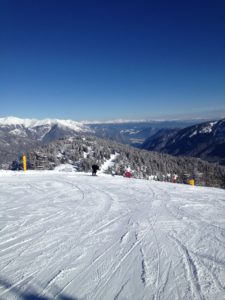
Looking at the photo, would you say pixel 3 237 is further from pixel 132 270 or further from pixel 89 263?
pixel 132 270

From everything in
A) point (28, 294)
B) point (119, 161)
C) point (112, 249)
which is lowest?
point (119, 161)

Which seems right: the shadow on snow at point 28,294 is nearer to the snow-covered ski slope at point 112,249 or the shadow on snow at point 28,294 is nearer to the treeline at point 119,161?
the snow-covered ski slope at point 112,249

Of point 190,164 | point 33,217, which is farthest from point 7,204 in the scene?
point 190,164

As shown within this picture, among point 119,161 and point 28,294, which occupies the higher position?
point 28,294

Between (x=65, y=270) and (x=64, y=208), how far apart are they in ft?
13.1

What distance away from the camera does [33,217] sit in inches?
280

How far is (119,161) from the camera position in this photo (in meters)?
132

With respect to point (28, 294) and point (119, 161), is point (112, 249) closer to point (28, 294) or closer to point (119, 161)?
point (28, 294)

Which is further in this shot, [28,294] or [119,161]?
[119,161]

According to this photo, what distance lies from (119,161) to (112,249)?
127 meters

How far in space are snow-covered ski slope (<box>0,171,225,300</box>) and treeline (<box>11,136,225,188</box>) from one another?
99.1 metres

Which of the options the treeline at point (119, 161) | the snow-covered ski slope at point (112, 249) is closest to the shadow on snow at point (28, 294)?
the snow-covered ski slope at point (112, 249)

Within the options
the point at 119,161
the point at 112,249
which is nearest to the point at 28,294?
the point at 112,249

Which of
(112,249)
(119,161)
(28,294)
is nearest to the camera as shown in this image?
(28,294)
